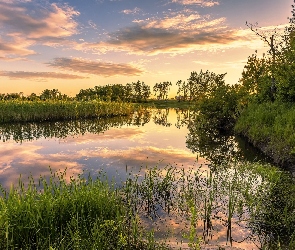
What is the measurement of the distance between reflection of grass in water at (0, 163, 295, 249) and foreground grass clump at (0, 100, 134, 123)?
26348mm

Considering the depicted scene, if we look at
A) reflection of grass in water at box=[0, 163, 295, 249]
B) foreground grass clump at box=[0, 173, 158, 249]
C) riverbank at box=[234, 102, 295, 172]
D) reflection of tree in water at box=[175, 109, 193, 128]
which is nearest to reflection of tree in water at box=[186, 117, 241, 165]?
riverbank at box=[234, 102, 295, 172]

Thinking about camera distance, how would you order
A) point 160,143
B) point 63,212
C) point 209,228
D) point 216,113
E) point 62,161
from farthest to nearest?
point 216,113 → point 160,143 → point 62,161 → point 209,228 → point 63,212

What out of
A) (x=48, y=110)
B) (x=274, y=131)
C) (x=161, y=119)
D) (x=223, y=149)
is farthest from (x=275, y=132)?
(x=161, y=119)

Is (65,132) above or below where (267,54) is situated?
below

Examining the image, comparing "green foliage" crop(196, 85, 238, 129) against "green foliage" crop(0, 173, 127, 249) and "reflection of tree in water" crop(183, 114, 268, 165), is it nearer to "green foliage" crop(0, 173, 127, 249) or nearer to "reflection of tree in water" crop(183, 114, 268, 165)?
"reflection of tree in water" crop(183, 114, 268, 165)

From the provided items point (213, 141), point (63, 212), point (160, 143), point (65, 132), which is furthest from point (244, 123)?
point (63, 212)

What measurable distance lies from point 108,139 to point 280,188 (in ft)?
51.3

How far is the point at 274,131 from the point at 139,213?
1137 cm

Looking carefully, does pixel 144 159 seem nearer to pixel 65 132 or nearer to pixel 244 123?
pixel 244 123

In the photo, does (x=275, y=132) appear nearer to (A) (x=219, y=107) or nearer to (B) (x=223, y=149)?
(B) (x=223, y=149)

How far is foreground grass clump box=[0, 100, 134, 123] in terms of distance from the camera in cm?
3148

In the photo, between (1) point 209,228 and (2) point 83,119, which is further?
(2) point 83,119

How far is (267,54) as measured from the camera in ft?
106

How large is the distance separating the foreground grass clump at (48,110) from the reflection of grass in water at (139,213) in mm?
26348
